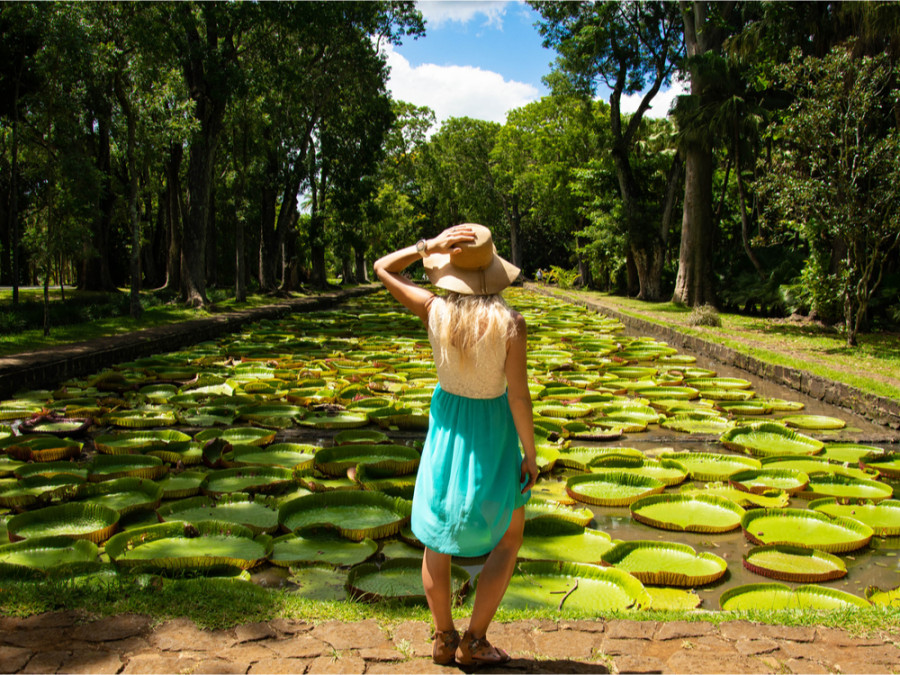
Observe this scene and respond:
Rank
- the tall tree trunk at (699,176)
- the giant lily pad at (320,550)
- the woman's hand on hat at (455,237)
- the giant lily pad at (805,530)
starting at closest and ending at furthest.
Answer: the woman's hand on hat at (455,237)
the giant lily pad at (320,550)
the giant lily pad at (805,530)
the tall tree trunk at (699,176)

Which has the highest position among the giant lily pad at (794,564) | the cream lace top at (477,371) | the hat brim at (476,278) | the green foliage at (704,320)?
the hat brim at (476,278)

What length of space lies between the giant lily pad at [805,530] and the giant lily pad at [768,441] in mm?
1312

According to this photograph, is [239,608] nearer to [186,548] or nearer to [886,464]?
[186,548]

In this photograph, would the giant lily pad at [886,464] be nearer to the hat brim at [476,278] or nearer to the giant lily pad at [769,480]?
the giant lily pad at [769,480]

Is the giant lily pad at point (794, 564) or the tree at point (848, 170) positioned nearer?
the giant lily pad at point (794, 564)

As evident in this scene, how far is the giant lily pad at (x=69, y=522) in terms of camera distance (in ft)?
10.9

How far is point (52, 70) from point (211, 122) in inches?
190

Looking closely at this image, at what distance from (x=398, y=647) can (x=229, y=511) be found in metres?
1.94

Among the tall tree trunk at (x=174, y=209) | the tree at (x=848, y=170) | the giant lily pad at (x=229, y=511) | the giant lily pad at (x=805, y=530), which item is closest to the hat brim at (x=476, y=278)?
the giant lily pad at (x=229, y=511)

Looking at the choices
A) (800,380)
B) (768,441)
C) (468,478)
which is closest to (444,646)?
(468,478)

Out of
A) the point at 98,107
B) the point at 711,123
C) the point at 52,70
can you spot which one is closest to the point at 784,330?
the point at 711,123

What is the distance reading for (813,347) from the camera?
392 inches

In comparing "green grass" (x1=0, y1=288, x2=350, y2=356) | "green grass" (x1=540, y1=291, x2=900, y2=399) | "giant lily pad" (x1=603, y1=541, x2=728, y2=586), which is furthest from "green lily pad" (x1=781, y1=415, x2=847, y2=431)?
"green grass" (x1=0, y1=288, x2=350, y2=356)

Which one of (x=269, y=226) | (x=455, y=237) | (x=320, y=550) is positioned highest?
(x=269, y=226)
